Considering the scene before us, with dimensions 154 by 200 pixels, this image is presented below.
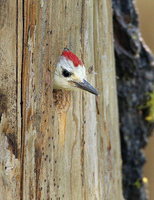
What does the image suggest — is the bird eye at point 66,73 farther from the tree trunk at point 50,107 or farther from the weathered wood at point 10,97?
the weathered wood at point 10,97

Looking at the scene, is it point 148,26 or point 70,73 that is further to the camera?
point 148,26

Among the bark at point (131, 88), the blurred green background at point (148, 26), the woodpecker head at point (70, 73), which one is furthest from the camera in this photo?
the blurred green background at point (148, 26)

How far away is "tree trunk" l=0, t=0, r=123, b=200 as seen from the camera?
117 cm

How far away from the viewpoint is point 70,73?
1.37 metres

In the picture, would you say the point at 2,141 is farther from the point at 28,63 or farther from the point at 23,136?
the point at 28,63

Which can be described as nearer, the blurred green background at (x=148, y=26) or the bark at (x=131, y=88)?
the bark at (x=131, y=88)

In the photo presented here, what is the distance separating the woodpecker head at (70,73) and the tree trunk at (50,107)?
3 cm

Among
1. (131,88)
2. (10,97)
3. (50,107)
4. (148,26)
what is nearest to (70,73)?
(50,107)

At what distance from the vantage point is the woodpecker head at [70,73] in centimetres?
136

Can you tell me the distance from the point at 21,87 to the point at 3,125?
0.50ft

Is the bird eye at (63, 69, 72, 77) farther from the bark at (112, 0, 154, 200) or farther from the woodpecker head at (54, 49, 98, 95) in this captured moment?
the bark at (112, 0, 154, 200)

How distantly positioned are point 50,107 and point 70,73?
17cm

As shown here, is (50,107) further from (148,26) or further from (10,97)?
(148,26)

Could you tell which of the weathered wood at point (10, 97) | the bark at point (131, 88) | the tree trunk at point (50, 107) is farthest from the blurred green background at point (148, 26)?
the weathered wood at point (10, 97)
